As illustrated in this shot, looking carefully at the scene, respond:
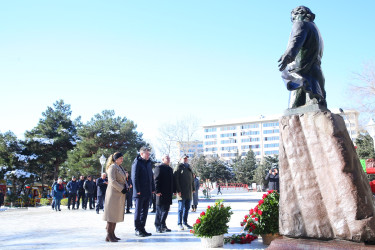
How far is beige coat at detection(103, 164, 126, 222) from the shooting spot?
6512 mm

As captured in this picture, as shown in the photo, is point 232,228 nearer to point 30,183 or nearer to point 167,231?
point 167,231

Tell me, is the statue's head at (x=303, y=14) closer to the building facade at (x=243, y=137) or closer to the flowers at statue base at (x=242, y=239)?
the flowers at statue base at (x=242, y=239)

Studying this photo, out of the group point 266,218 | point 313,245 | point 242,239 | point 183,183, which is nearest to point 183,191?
point 183,183

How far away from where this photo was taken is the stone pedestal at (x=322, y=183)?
3773 millimetres

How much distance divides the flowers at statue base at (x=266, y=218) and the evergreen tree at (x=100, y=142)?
22.7 meters

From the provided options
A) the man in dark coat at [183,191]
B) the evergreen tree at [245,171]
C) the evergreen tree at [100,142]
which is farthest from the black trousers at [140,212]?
the evergreen tree at [245,171]

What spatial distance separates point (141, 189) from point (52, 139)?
2774 centimetres

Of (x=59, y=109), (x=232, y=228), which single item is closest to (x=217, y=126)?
(x=59, y=109)

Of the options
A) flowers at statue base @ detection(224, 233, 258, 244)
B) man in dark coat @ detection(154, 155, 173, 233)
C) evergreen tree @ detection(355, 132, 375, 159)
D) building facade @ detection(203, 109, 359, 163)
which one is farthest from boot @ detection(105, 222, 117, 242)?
building facade @ detection(203, 109, 359, 163)

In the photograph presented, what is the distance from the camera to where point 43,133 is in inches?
1344

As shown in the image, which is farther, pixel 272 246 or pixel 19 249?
pixel 19 249

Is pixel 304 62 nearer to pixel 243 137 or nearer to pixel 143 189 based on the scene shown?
pixel 143 189

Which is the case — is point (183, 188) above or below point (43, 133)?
below

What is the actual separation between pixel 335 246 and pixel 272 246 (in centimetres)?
81
